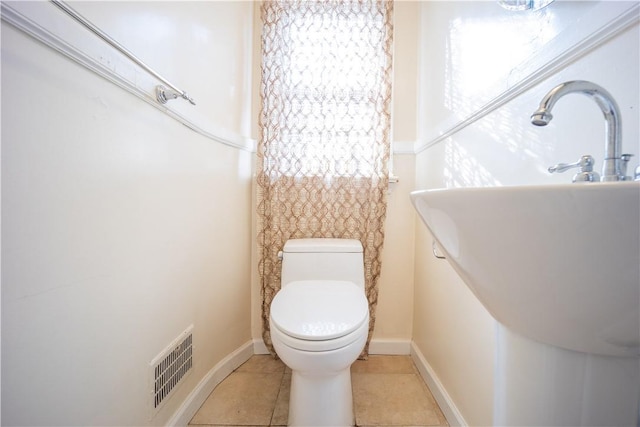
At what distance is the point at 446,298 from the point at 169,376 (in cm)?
109

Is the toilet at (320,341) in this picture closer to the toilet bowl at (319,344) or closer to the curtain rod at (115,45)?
the toilet bowl at (319,344)

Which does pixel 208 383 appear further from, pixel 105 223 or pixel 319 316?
pixel 105 223

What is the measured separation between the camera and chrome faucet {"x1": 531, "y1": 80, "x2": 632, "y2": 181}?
373 mm

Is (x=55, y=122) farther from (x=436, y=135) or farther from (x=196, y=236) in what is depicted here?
(x=436, y=135)

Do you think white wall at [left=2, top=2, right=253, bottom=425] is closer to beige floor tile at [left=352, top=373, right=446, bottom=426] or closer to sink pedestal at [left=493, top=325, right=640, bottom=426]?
beige floor tile at [left=352, top=373, right=446, bottom=426]

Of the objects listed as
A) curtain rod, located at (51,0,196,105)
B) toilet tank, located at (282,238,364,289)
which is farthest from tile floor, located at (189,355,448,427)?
curtain rod, located at (51,0,196,105)

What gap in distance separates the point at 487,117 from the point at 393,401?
1.18 meters

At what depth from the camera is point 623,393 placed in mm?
318

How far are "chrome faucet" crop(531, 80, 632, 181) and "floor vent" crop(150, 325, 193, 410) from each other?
1.14 metres

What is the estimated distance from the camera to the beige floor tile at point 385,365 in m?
1.29

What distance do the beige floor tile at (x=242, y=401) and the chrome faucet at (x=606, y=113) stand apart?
49.3 inches

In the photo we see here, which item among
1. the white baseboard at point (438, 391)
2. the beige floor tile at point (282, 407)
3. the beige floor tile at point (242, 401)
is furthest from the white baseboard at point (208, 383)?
the white baseboard at point (438, 391)

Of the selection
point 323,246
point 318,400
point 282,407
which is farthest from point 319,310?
point 282,407

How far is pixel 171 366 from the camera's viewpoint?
88cm
